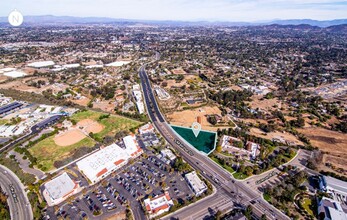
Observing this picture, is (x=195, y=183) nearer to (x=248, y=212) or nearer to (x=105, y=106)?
(x=248, y=212)

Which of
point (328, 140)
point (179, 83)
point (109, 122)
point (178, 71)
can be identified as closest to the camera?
point (328, 140)

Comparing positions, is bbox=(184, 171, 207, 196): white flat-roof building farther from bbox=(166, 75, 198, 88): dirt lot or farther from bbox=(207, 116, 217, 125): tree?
bbox=(166, 75, 198, 88): dirt lot

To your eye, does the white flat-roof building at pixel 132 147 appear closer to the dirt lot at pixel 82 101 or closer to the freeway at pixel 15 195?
the freeway at pixel 15 195

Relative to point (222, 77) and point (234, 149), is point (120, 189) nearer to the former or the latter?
point (234, 149)

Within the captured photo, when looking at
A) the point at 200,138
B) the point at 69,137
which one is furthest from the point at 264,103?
the point at 69,137

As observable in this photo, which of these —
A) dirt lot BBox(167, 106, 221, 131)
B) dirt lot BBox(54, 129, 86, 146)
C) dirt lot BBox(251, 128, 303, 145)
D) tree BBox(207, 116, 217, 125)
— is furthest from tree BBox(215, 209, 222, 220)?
dirt lot BBox(54, 129, 86, 146)

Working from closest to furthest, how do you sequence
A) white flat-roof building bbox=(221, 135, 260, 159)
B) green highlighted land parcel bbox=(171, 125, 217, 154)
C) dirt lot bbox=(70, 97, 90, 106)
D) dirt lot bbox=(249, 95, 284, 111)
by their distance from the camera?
white flat-roof building bbox=(221, 135, 260, 159), green highlighted land parcel bbox=(171, 125, 217, 154), dirt lot bbox=(249, 95, 284, 111), dirt lot bbox=(70, 97, 90, 106)

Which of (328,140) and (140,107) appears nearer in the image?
(328,140)

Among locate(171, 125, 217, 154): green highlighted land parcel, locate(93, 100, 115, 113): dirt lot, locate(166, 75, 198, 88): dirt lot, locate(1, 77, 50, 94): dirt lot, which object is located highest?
locate(166, 75, 198, 88): dirt lot

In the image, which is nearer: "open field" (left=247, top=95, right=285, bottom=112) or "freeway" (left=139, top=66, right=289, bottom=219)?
"freeway" (left=139, top=66, right=289, bottom=219)
